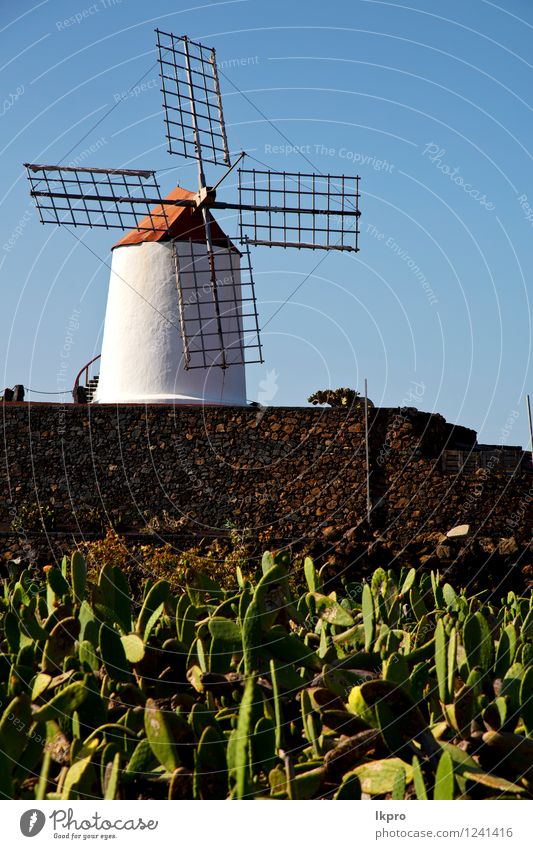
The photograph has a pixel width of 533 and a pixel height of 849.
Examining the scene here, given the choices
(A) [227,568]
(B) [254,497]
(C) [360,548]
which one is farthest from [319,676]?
(B) [254,497]

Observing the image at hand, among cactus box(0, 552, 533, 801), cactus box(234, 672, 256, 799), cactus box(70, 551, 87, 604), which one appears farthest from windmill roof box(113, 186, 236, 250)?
cactus box(234, 672, 256, 799)

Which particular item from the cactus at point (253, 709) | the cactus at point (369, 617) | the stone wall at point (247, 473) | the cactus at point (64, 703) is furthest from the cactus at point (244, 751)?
the stone wall at point (247, 473)

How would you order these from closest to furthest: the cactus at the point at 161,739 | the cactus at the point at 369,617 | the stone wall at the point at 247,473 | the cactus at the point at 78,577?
the cactus at the point at 161,739, the cactus at the point at 369,617, the cactus at the point at 78,577, the stone wall at the point at 247,473

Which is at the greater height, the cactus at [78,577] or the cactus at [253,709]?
the cactus at [78,577]

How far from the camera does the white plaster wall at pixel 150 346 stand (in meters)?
17.1

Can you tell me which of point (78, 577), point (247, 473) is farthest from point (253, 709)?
point (247, 473)

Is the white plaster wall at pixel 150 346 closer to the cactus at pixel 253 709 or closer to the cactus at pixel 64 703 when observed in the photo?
the cactus at pixel 253 709

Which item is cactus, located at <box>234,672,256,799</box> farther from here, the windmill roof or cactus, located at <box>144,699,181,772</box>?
the windmill roof

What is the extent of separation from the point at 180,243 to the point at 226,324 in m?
1.71

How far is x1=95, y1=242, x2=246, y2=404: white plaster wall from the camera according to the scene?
17.1 meters

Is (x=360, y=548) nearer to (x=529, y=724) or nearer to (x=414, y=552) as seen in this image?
(x=414, y=552)

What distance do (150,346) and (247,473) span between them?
347cm

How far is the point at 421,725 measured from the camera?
212 cm

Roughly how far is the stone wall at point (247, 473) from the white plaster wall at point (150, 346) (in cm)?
121
